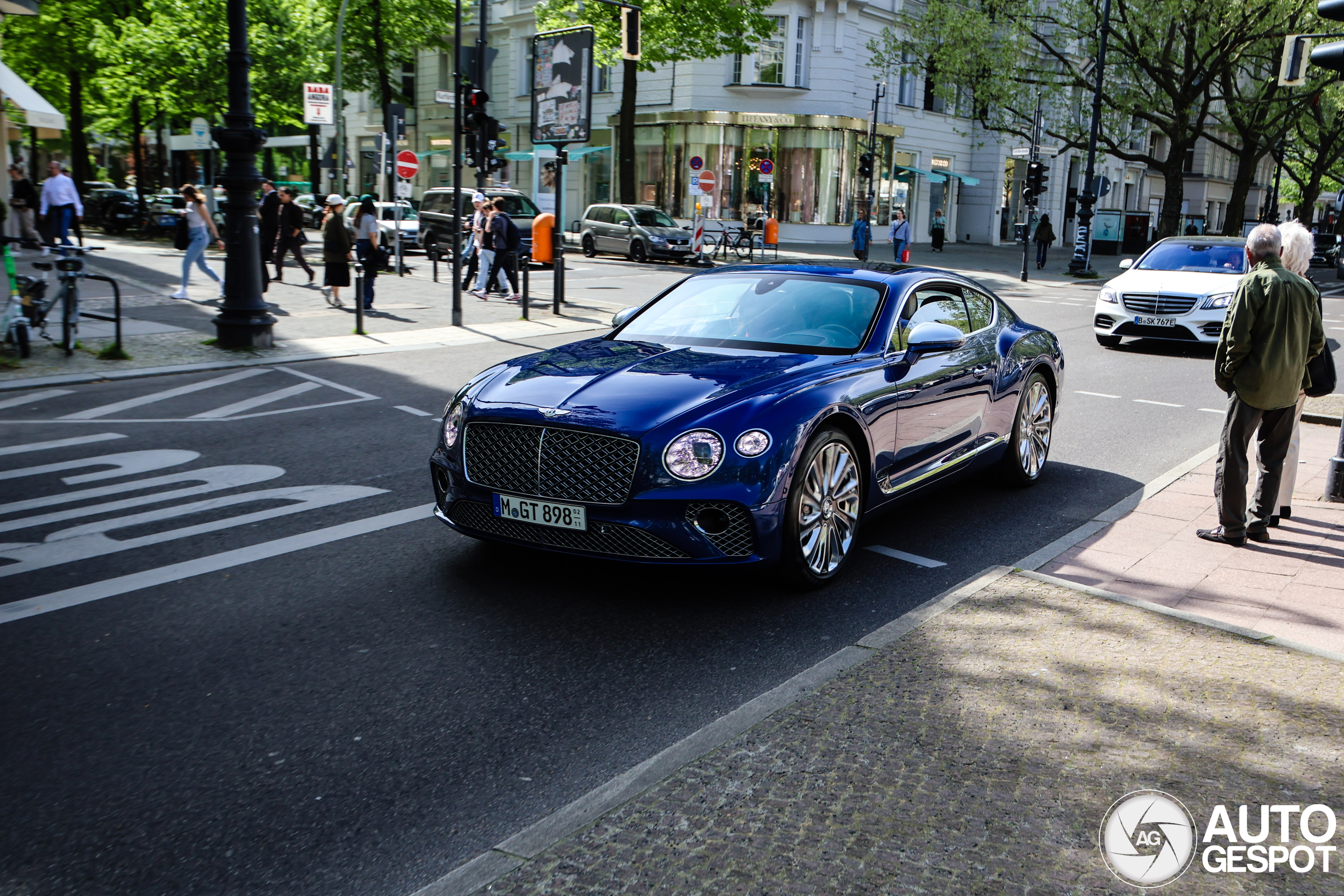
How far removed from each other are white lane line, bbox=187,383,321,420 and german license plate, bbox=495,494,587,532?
5.60 metres

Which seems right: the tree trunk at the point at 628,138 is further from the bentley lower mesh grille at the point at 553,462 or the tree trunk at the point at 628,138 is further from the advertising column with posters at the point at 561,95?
the bentley lower mesh grille at the point at 553,462

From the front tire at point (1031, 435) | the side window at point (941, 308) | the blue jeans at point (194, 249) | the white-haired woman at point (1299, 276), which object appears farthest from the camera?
the blue jeans at point (194, 249)

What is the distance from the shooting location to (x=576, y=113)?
1897 cm

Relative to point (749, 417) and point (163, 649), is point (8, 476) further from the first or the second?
point (749, 417)

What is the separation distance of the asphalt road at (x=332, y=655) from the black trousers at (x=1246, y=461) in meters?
1.01

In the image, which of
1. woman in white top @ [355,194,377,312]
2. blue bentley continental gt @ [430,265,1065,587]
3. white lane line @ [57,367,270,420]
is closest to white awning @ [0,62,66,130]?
woman in white top @ [355,194,377,312]

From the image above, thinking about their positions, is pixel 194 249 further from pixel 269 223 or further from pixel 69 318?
pixel 69 318

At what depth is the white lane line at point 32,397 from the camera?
10.2 m

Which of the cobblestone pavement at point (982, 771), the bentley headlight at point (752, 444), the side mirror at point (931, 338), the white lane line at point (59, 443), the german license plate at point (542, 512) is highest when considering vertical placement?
the side mirror at point (931, 338)

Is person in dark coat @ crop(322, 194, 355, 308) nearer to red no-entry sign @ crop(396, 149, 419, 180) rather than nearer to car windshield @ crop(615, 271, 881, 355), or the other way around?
red no-entry sign @ crop(396, 149, 419, 180)

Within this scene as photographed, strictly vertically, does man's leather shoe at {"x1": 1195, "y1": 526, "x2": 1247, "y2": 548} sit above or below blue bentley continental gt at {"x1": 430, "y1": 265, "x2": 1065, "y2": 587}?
below

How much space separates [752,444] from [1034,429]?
139 inches

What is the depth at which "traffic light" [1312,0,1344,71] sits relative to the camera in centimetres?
685

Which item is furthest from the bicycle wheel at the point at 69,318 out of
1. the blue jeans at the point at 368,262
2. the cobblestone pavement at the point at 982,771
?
the cobblestone pavement at the point at 982,771
